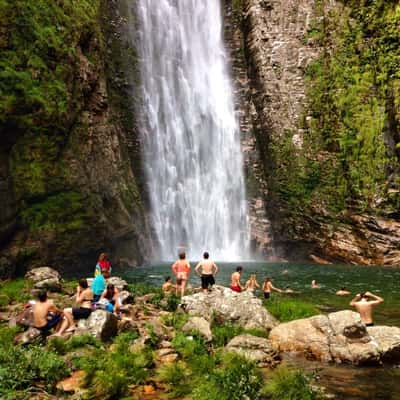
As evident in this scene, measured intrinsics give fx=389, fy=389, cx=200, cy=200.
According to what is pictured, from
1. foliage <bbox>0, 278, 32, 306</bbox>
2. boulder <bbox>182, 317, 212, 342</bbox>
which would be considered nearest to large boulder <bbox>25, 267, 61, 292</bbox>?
foliage <bbox>0, 278, 32, 306</bbox>

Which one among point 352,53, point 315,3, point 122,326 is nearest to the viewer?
point 122,326

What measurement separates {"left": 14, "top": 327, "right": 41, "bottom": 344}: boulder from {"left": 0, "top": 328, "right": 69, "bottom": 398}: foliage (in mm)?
748

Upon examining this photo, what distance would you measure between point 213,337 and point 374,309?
814 centimetres

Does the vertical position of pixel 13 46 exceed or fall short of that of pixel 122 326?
it exceeds it

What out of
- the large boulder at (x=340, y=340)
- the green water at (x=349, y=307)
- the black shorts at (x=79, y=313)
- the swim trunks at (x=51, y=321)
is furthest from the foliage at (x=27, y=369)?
the large boulder at (x=340, y=340)

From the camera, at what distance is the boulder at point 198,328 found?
9113 millimetres

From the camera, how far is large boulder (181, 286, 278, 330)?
11.0 metres

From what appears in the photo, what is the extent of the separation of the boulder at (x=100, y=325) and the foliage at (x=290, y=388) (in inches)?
149

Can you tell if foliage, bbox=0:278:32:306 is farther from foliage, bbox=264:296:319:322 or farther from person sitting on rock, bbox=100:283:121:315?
foliage, bbox=264:296:319:322

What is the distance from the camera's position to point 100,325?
27.4ft

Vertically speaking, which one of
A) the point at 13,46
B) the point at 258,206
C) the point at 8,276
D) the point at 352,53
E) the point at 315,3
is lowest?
the point at 8,276

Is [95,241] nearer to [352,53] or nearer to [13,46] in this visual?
[13,46]

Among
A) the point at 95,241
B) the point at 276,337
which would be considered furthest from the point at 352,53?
the point at 276,337

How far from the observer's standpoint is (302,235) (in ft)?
134
